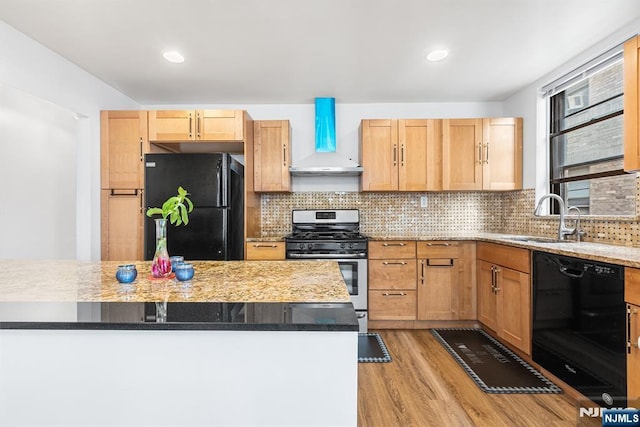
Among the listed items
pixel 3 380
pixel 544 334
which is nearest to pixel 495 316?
pixel 544 334

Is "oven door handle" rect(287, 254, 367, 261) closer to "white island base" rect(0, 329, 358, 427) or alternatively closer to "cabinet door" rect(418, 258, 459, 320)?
"cabinet door" rect(418, 258, 459, 320)

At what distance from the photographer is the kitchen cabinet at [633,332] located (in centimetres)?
160

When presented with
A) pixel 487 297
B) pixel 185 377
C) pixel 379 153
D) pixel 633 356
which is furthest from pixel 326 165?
pixel 185 377

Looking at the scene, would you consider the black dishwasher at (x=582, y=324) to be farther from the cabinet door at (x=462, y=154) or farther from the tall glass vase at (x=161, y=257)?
the tall glass vase at (x=161, y=257)

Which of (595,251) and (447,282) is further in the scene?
(447,282)

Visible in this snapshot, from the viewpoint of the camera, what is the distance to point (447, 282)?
3320mm

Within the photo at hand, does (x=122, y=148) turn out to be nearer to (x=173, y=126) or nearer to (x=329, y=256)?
(x=173, y=126)

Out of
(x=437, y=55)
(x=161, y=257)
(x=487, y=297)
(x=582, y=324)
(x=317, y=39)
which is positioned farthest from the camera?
(x=487, y=297)

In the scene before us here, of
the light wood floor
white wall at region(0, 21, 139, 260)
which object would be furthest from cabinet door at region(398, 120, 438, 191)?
white wall at region(0, 21, 139, 260)

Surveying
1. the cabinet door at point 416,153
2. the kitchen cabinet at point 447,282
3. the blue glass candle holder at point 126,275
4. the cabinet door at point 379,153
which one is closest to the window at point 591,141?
the kitchen cabinet at point 447,282

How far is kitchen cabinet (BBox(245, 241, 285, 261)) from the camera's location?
3.30m

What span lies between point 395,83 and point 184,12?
6.45ft

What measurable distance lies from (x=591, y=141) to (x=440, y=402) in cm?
244

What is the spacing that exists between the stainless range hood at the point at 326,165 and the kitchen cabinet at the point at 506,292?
4.84 ft
